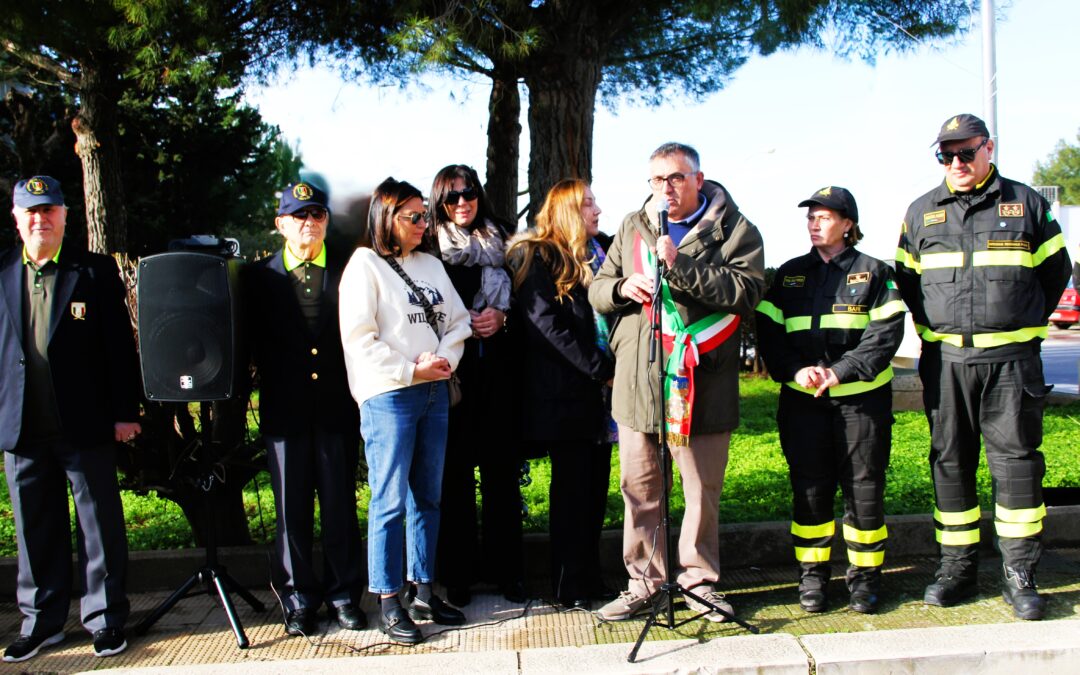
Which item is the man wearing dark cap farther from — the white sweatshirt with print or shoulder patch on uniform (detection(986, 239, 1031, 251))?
the white sweatshirt with print

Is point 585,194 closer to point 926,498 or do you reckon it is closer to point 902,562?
point 902,562

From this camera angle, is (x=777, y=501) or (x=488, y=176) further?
(x=488, y=176)

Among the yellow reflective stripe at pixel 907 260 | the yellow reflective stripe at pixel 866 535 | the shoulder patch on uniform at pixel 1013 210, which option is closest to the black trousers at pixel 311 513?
the yellow reflective stripe at pixel 866 535

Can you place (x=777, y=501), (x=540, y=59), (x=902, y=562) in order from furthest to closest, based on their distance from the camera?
(x=540, y=59), (x=777, y=501), (x=902, y=562)

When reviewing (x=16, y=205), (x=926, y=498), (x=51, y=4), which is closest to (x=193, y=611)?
(x=16, y=205)

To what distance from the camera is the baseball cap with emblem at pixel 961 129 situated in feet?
13.8

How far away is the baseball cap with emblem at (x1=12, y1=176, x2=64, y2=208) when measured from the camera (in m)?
3.98

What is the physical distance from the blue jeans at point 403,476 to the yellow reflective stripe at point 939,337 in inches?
92.1

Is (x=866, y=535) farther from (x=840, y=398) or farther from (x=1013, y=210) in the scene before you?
(x=1013, y=210)

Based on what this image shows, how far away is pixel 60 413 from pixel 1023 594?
14.3 ft

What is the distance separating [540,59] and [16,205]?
4.57 m

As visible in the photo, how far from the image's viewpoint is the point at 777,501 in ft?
19.7

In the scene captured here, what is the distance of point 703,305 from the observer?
13.6 ft

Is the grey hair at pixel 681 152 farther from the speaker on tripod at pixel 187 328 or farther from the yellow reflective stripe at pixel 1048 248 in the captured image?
the speaker on tripod at pixel 187 328
